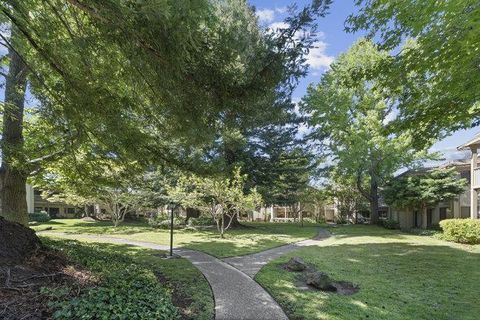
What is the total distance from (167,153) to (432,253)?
37.3 feet

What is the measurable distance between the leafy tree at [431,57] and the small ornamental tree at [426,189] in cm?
1514

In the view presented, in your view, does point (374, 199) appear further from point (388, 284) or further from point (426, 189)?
point (388, 284)

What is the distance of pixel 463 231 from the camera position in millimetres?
15430

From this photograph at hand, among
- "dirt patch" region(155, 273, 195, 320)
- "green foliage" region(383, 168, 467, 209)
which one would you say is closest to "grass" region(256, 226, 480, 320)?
"dirt patch" region(155, 273, 195, 320)

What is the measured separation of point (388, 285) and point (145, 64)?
295 inches

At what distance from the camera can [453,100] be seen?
23.5 feet

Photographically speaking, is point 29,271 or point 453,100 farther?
point 453,100

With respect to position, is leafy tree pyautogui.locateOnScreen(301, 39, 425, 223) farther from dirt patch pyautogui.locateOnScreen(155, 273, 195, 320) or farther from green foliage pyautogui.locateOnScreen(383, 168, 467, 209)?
dirt patch pyautogui.locateOnScreen(155, 273, 195, 320)

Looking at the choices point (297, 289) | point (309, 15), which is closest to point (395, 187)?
point (297, 289)

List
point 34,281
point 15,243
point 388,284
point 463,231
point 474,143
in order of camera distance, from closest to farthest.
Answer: point 34,281 < point 15,243 < point 388,284 < point 463,231 < point 474,143

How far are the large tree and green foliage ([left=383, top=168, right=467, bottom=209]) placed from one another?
20334 mm

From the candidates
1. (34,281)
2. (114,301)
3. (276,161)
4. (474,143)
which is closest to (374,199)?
(276,161)

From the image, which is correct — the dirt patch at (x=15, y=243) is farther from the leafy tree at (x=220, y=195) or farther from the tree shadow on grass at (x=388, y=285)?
the leafy tree at (x=220, y=195)

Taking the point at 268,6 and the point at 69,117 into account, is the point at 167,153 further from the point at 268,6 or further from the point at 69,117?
the point at 268,6
